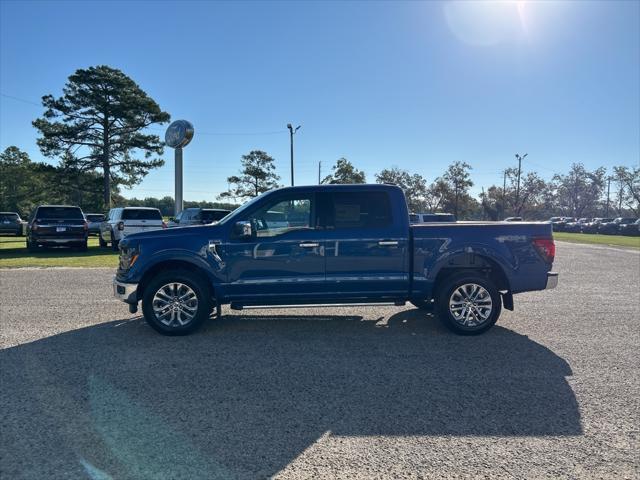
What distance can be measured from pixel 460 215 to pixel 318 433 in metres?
71.2

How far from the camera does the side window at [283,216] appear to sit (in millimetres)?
5809

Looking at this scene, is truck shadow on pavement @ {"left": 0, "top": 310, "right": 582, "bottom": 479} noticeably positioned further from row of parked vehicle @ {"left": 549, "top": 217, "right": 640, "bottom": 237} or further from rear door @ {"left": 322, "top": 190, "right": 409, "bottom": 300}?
row of parked vehicle @ {"left": 549, "top": 217, "right": 640, "bottom": 237}

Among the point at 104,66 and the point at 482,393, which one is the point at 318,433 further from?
the point at 104,66

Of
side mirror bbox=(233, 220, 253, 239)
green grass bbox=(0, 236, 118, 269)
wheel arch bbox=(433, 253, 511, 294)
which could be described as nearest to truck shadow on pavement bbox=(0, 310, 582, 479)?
wheel arch bbox=(433, 253, 511, 294)

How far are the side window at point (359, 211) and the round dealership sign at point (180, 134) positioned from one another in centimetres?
1476

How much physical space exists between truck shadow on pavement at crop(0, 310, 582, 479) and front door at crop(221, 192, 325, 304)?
0.61 m

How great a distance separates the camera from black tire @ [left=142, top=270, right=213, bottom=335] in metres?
5.73

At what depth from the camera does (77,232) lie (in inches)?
664

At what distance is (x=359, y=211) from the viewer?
5.95 metres

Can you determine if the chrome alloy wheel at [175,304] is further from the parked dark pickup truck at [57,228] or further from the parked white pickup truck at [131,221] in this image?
the parked dark pickup truck at [57,228]

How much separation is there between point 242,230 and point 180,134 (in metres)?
15.1

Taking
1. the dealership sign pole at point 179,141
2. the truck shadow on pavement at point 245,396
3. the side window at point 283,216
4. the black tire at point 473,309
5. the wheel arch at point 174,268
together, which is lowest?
the truck shadow on pavement at point 245,396

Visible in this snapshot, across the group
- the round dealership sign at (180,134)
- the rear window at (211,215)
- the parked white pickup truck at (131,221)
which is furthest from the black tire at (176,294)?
the round dealership sign at (180,134)

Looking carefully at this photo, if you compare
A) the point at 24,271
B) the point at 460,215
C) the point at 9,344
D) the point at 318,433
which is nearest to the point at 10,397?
the point at 9,344
